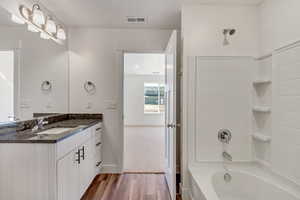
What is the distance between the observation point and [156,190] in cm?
274

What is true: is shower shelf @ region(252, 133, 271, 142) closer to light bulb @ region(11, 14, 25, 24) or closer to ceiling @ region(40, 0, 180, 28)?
ceiling @ region(40, 0, 180, 28)

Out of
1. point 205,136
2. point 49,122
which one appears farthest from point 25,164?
point 205,136

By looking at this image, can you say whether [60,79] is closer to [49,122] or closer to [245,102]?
[49,122]

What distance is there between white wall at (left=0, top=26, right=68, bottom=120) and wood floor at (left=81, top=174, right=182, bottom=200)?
4.35 ft

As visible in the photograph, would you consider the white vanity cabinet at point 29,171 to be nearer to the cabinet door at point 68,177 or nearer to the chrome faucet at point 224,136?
the cabinet door at point 68,177

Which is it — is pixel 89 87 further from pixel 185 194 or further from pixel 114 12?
pixel 185 194

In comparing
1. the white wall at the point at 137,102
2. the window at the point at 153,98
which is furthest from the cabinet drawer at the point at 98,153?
the window at the point at 153,98

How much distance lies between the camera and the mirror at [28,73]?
2113 millimetres

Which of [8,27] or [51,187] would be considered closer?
[51,187]

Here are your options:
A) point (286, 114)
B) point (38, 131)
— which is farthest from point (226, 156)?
point (38, 131)

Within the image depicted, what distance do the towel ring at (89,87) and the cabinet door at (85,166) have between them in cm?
97

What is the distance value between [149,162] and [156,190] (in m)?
1.17

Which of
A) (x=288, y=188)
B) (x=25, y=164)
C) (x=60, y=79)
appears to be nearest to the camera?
(x=25, y=164)

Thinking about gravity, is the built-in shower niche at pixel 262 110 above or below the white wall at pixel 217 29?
below
